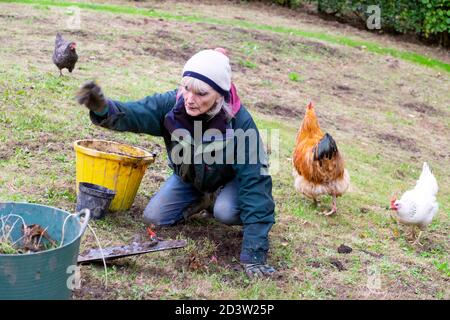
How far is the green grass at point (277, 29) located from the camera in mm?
12898

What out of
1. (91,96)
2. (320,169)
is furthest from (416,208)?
(91,96)

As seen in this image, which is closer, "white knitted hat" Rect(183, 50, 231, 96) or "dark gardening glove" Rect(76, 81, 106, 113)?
"dark gardening glove" Rect(76, 81, 106, 113)

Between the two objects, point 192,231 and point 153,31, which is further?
point 153,31

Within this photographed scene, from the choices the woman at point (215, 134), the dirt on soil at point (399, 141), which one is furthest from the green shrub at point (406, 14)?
the woman at point (215, 134)

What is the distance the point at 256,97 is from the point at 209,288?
5.44 metres

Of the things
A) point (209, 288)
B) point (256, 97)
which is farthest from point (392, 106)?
point (209, 288)

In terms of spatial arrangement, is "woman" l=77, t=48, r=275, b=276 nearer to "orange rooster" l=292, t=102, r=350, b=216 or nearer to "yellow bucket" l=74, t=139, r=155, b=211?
"yellow bucket" l=74, t=139, r=155, b=211

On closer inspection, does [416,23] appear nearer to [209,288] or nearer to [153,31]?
[153,31]

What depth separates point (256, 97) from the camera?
8906 mm

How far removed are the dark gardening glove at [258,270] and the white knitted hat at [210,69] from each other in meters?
1.10

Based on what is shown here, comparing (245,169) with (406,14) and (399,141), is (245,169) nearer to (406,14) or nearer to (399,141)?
(399,141)

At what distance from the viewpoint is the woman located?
3.86 m

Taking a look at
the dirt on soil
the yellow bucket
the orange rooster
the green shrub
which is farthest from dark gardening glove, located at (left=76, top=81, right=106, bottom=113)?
the green shrub

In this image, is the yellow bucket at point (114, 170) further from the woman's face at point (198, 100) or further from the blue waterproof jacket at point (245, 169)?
the woman's face at point (198, 100)
